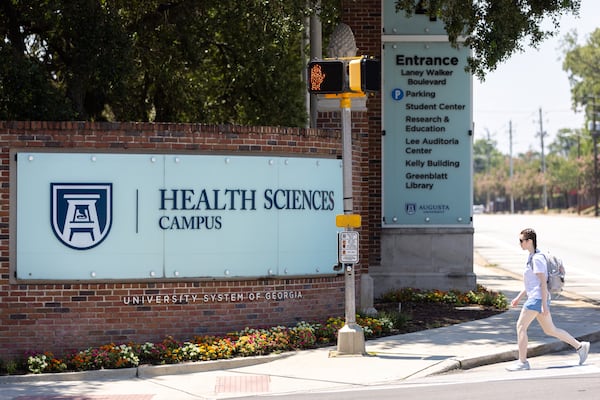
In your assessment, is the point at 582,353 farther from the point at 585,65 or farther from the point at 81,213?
the point at 585,65

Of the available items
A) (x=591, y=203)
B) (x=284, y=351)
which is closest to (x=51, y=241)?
(x=284, y=351)

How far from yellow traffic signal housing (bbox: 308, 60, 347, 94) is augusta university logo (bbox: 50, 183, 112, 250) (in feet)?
10.4

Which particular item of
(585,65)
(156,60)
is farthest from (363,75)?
(585,65)

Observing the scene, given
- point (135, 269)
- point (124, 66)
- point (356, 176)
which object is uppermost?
point (124, 66)

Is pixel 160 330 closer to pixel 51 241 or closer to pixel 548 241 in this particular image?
pixel 51 241

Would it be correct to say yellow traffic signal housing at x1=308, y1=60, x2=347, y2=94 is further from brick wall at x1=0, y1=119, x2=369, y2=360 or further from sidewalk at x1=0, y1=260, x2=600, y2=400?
sidewalk at x1=0, y1=260, x2=600, y2=400

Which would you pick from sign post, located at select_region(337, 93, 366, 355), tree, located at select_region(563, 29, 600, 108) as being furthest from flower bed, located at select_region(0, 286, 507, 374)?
tree, located at select_region(563, 29, 600, 108)

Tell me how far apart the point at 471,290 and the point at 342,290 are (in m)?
5.73

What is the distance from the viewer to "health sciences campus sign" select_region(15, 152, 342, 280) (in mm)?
14398

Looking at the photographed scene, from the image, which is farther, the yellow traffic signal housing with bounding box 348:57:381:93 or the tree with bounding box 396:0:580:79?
the tree with bounding box 396:0:580:79

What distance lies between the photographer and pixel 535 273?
41.4 feet

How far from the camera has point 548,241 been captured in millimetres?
47531

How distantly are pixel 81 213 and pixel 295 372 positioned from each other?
12.3 ft

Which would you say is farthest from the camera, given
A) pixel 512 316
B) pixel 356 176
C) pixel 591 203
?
pixel 591 203
